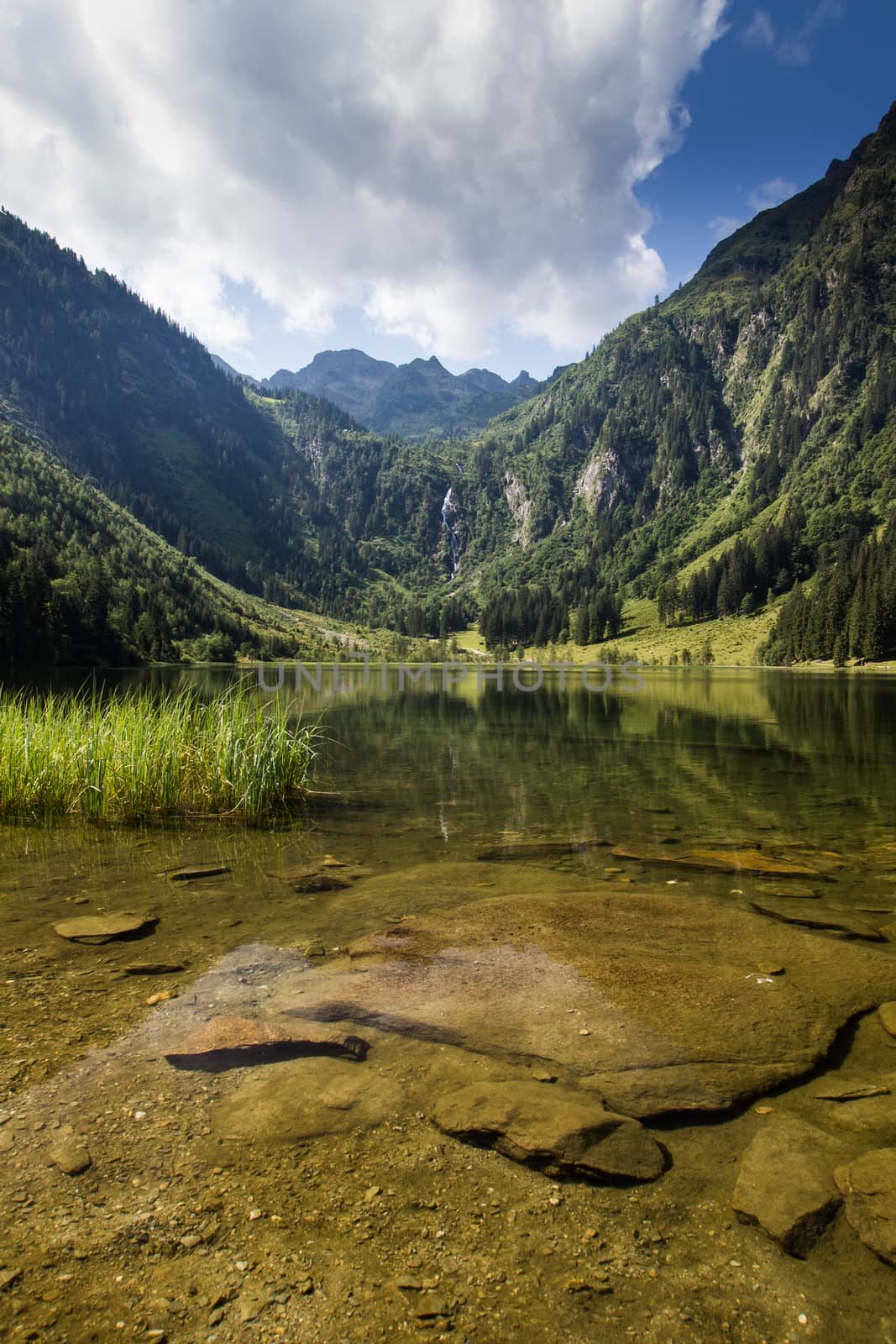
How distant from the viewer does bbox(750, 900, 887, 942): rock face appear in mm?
10016

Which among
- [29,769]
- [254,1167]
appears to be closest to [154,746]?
[29,769]

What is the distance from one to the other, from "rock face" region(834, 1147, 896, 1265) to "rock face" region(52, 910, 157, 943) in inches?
354

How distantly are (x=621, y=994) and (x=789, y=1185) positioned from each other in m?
3.07

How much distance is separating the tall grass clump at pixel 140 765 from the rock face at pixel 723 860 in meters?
10.1

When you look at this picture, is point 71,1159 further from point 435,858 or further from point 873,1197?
point 435,858

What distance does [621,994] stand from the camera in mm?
7633

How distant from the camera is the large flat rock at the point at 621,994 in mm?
6149

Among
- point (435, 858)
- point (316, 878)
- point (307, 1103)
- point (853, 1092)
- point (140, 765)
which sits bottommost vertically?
point (435, 858)

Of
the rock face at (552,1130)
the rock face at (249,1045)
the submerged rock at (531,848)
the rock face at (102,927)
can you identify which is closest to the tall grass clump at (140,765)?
the submerged rock at (531,848)

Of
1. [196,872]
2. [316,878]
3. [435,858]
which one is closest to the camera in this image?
[316,878]

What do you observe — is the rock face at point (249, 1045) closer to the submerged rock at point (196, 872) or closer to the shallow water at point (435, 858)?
the shallow water at point (435, 858)

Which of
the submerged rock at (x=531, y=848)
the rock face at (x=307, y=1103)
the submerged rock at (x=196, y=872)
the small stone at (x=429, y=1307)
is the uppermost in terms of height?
the small stone at (x=429, y=1307)

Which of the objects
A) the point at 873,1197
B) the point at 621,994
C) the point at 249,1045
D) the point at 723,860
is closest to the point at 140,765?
the point at 249,1045

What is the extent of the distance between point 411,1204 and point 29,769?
16722 mm
